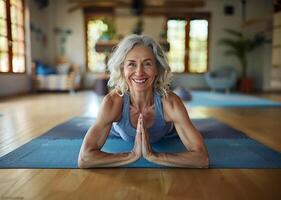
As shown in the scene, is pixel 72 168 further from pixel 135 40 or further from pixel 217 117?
pixel 217 117

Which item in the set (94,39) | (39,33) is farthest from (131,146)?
(94,39)

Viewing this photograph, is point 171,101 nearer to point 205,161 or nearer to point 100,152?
point 205,161

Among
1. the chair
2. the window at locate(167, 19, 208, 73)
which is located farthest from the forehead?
the window at locate(167, 19, 208, 73)

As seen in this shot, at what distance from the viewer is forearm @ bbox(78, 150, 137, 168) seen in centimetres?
155

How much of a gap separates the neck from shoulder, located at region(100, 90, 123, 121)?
0.26 ft

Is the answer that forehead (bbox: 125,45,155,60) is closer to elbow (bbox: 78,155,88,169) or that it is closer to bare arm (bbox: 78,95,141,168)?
bare arm (bbox: 78,95,141,168)

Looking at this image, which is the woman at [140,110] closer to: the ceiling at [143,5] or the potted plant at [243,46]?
the ceiling at [143,5]

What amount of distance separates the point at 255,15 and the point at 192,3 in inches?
74.0

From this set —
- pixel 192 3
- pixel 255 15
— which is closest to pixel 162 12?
pixel 192 3

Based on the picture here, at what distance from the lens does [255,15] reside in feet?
28.2

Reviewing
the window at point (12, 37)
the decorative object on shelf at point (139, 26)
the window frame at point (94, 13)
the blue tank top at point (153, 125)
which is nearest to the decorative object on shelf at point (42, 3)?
the window at point (12, 37)

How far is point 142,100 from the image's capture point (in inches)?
70.2

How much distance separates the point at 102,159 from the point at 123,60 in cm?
51

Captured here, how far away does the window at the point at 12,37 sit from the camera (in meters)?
6.07
